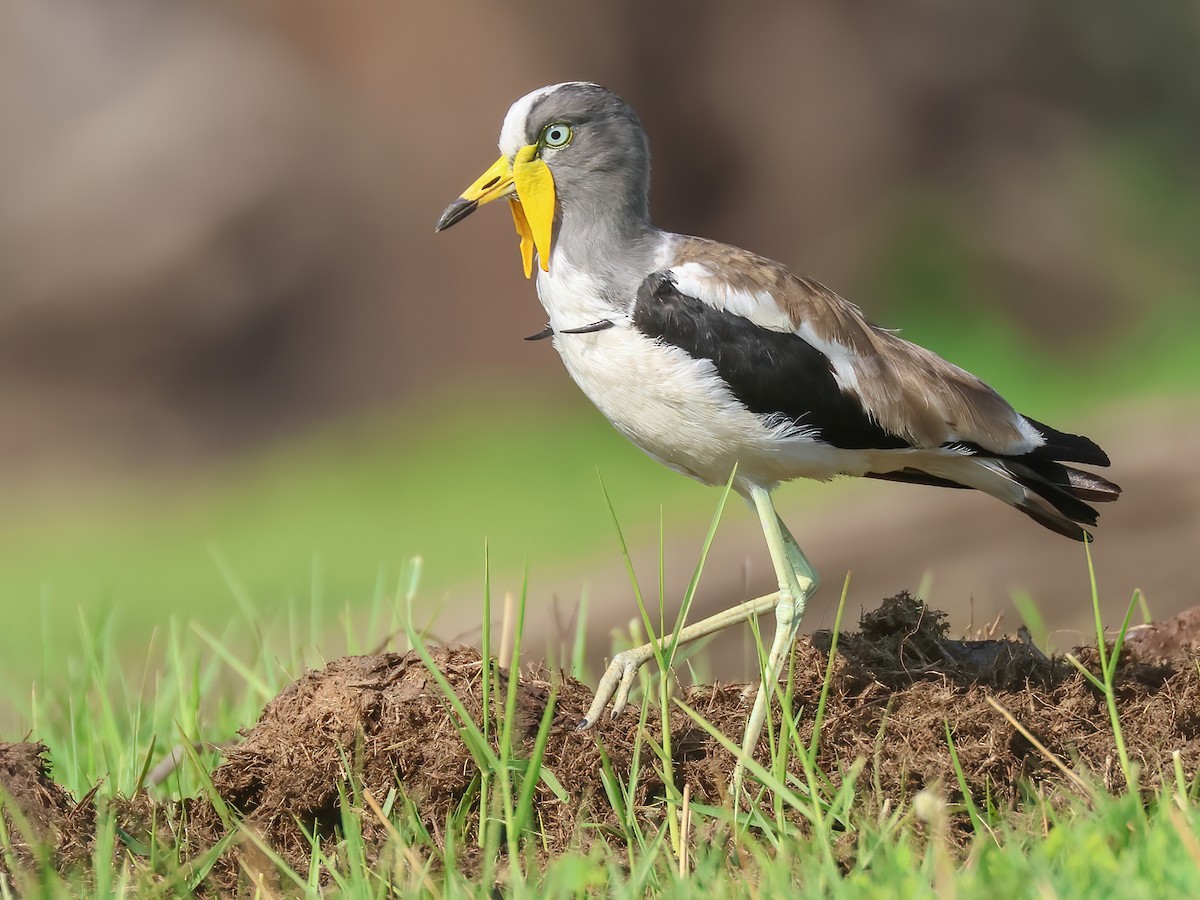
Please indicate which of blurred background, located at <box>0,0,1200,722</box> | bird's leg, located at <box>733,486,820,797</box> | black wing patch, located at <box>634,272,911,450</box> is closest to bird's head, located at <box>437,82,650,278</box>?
black wing patch, located at <box>634,272,911,450</box>

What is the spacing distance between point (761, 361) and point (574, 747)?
980 mm

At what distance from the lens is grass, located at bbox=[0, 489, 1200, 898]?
7.09 feet

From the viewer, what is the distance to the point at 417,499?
934cm

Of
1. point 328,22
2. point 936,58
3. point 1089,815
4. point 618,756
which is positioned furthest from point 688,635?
point 936,58

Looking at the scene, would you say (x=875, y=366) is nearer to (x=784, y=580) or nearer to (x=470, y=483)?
(x=784, y=580)

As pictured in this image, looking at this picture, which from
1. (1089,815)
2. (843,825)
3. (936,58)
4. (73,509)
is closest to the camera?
(1089,815)

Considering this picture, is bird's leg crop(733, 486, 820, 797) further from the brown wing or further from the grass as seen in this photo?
the brown wing

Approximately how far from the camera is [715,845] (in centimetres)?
241

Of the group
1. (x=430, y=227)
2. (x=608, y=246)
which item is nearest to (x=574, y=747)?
(x=608, y=246)

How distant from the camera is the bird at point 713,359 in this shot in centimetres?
318

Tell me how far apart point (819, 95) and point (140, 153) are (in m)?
5.28

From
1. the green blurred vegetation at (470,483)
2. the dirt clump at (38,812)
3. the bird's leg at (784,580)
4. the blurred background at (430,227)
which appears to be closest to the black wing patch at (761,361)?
the bird's leg at (784,580)

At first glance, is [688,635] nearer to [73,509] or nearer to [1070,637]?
[1070,637]

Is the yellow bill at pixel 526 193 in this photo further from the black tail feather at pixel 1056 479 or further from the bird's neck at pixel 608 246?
the black tail feather at pixel 1056 479
